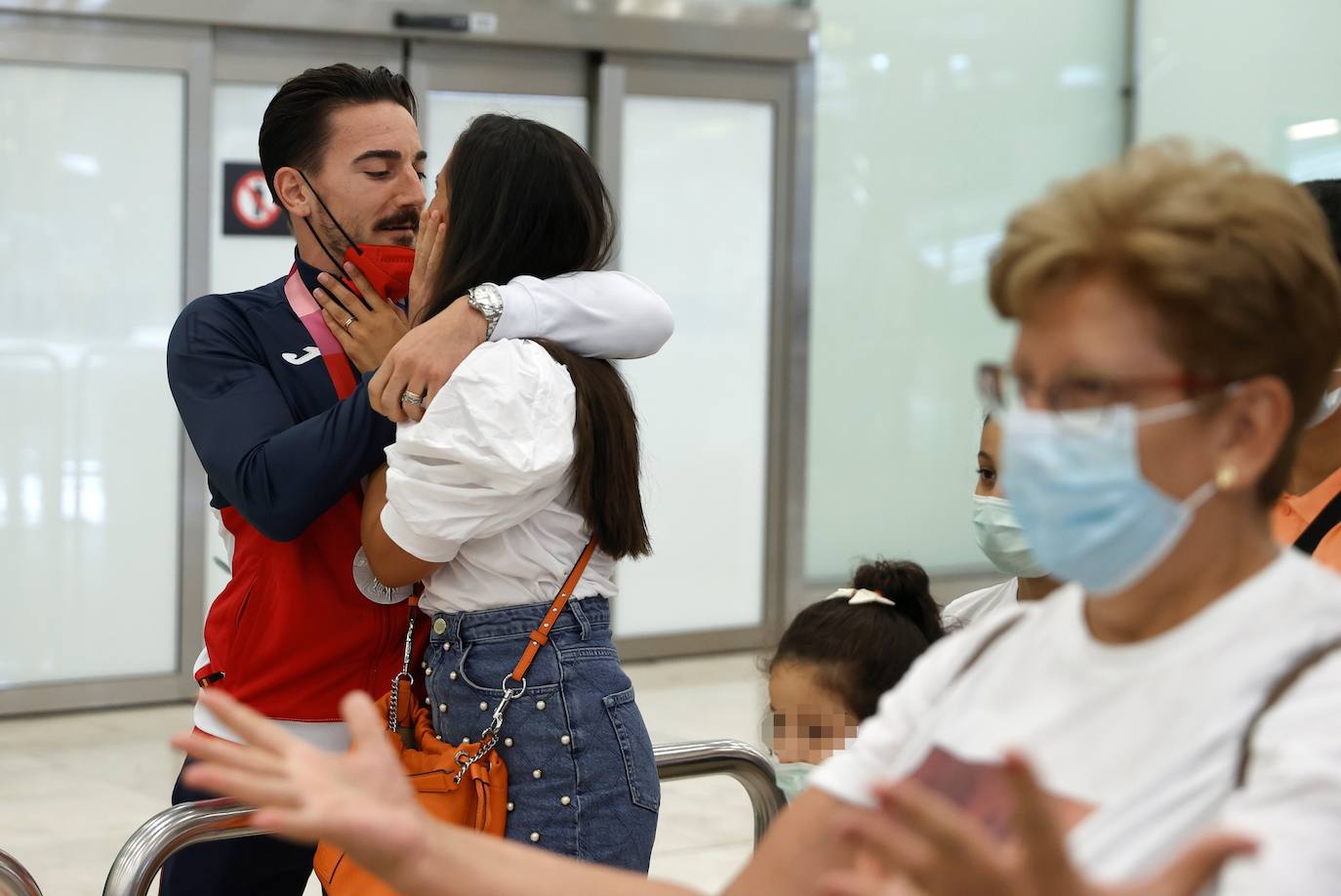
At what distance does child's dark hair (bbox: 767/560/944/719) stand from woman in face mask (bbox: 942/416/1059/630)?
0.14 metres

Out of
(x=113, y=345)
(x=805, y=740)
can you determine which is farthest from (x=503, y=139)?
(x=113, y=345)

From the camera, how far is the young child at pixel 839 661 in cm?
202

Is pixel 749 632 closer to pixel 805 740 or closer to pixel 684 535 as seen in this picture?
pixel 684 535

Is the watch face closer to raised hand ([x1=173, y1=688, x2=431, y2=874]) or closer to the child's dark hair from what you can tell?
the child's dark hair

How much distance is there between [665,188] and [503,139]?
4795mm

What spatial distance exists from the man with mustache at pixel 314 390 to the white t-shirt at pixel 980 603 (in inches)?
24.2

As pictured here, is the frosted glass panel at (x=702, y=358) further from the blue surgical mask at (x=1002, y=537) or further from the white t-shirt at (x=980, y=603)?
the blue surgical mask at (x=1002, y=537)

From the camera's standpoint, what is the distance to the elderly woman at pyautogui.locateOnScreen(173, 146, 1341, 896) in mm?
1021

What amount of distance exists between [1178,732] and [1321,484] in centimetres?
104

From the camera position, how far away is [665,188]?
6699 millimetres

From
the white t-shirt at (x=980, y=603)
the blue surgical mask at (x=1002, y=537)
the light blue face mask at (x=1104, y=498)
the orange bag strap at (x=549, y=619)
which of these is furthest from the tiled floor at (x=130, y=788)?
the light blue face mask at (x=1104, y=498)

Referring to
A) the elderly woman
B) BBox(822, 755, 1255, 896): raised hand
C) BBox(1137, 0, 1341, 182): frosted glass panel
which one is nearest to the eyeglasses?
the elderly woman

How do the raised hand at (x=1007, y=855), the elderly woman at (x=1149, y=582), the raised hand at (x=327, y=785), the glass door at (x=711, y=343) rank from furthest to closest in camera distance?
the glass door at (x=711, y=343), the raised hand at (x=327, y=785), the elderly woman at (x=1149, y=582), the raised hand at (x=1007, y=855)

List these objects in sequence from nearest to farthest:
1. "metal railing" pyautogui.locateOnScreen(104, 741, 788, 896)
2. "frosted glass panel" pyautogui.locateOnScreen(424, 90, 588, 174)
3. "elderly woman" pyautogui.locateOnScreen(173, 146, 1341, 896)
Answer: "elderly woman" pyautogui.locateOnScreen(173, 146, 1341, 896) < "metal railing" pyautogui.locateOnScreen(104, 741, 788, 896) < "frosted glass panel" pyautogui.locateOnScreen(424, 90, 588, 174)
